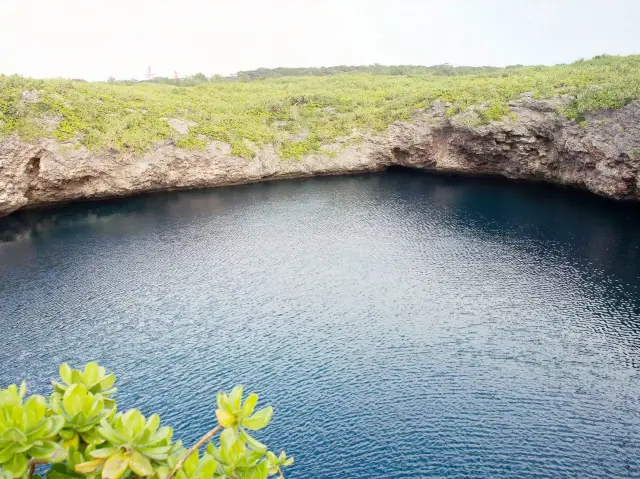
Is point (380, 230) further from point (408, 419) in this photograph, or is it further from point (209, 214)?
point (408, 419)

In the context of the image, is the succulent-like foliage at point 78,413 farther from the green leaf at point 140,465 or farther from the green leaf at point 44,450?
the green leaf at point 140,465

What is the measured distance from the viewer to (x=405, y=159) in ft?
147

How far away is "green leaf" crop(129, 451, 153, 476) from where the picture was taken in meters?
3.49

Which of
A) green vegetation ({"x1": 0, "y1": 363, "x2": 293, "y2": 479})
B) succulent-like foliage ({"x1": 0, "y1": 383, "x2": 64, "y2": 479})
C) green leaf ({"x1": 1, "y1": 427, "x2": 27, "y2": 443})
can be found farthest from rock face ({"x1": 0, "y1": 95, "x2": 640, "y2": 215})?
green leaf ({"x1": 1, "y1": 427, "x2": 27, "y2": 443})

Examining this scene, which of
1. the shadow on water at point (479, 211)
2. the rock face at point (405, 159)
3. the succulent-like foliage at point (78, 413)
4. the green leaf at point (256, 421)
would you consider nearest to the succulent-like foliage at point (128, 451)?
the succulent-like foliage at point (78, 413)

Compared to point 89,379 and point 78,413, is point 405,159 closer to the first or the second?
point 89,379

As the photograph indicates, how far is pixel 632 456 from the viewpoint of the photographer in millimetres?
13188

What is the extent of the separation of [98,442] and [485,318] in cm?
1846

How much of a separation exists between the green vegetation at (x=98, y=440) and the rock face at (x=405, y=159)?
32675mm

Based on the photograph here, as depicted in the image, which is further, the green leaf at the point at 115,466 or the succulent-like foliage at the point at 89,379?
the succulent-like foliage at the point at 89,379

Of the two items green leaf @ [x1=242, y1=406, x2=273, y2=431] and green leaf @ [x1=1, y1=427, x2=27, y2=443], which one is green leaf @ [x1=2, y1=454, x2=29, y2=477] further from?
green leaf @ [x1=242, y1=406, x2=273, y2=431]

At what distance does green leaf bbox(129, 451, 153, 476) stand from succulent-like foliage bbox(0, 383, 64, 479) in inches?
22.0

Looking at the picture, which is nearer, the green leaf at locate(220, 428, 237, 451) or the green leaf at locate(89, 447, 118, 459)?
the green leaf at locate(89, 447, 118, 459)

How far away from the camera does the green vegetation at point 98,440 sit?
3.43m
